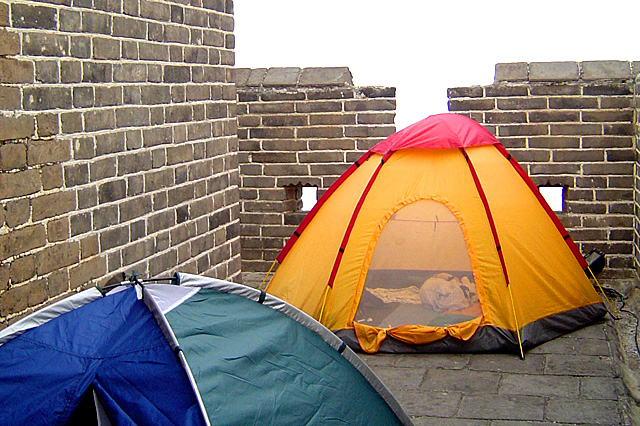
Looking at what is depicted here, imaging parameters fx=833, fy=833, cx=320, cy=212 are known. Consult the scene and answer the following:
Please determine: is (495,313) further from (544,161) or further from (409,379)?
(544,161)

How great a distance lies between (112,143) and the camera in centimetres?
431

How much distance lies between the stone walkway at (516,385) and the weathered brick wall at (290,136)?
91.9 inches

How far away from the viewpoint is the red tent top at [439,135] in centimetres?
504

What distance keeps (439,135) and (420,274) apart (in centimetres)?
86

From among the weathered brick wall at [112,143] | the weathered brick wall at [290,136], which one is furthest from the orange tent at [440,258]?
the weathered brick wall at [290,136]

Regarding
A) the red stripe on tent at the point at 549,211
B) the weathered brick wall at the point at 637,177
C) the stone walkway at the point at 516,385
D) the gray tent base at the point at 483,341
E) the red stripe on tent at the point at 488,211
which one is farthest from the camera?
the weathered brick wall at the point at 637,177

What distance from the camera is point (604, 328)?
5121 millimetres

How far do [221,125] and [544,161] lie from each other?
2.48m

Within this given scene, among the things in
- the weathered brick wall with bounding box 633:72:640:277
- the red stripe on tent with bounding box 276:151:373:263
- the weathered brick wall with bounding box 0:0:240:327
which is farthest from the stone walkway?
the weathered brick wall with bounding box 0:0:240:327

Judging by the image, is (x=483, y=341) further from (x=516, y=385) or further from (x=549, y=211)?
(x=549, y=211)

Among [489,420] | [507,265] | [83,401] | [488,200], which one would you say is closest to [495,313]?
[507,265]

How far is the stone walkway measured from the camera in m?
3.81

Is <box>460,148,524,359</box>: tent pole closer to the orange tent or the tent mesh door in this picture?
the orange tent

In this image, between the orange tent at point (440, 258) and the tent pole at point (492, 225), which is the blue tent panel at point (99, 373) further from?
the tent pole at point (492, 225)
